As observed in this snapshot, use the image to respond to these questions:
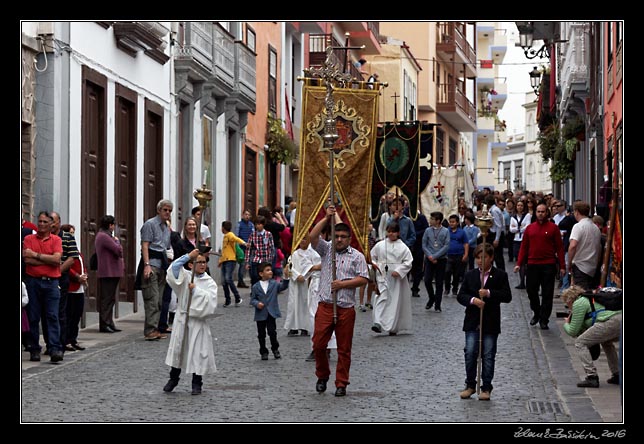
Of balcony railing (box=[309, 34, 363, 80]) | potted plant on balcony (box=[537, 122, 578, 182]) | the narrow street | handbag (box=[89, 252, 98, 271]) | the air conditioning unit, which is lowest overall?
the narrow street

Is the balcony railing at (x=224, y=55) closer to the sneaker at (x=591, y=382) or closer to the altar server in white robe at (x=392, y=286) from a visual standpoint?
the altar server in white robe at (x=392, y=286)

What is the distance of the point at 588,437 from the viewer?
977 cm

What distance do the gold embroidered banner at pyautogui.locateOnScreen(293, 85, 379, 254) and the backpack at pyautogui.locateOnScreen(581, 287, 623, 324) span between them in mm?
4936

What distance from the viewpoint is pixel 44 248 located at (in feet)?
50.6

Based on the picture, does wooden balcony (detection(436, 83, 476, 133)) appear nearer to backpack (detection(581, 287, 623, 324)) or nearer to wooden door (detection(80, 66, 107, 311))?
wooden door (detection(80, 66, 107, 311))

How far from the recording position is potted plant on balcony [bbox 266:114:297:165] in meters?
36.9

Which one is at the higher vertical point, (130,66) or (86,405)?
(130,66)

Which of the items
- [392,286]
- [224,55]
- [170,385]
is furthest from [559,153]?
[170,385]

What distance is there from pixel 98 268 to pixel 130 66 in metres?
6.41

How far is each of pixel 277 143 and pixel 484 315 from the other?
977 inches

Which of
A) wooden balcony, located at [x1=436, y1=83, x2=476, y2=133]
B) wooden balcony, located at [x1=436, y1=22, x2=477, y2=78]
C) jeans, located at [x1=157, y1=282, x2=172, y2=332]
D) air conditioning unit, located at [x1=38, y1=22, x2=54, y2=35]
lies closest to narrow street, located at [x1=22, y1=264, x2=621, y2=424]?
jeans, located at [x1=157, y1=282, x2=172, y2=332]

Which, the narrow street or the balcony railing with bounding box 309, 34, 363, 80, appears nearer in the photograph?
the narrow street
